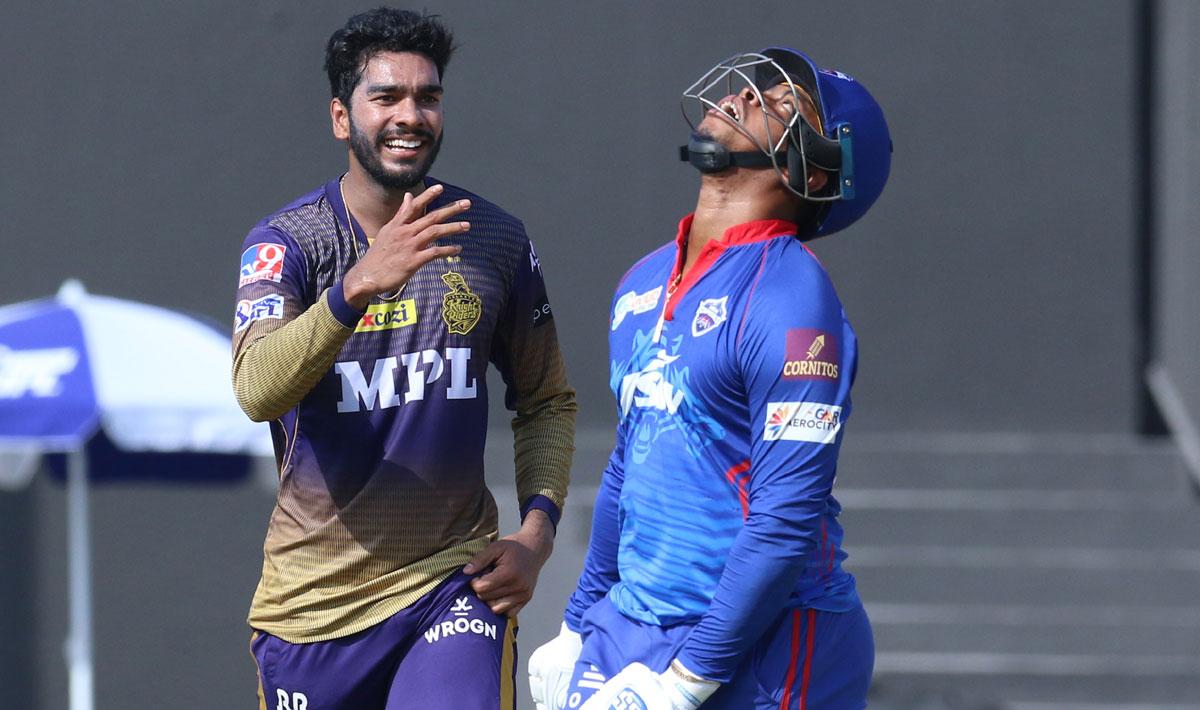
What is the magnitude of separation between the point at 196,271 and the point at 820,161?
22.0ft

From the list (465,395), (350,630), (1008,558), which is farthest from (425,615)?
(1008,558)

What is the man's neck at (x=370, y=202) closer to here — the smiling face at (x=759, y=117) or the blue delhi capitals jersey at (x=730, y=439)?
the blue delhi capitals jersey at (x=730, y=439)

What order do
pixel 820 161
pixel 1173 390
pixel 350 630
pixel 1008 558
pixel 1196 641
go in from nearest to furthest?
pixel 820 161 → pixel 350 630 → pixel 1196 641 → pixel 1008 558 → pixel 1173 390

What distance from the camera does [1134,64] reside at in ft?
28.7

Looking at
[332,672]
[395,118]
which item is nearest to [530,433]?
[332,672]

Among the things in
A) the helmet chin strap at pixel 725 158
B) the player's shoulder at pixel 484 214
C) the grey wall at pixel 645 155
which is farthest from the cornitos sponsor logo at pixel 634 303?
the grey wall at pixel 645 155

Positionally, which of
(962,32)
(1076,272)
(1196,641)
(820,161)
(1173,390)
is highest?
(962,32)

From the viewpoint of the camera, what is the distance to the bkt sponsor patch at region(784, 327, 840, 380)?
239 cm

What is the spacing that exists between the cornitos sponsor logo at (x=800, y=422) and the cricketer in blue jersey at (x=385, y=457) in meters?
0.91

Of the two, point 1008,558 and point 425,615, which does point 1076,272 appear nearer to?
point 1008,558

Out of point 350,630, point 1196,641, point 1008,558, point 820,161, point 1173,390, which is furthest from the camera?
point 1173,390

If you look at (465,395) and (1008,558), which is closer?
(465,395)

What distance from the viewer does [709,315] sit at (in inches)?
100

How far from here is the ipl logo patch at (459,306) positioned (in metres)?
3.12
